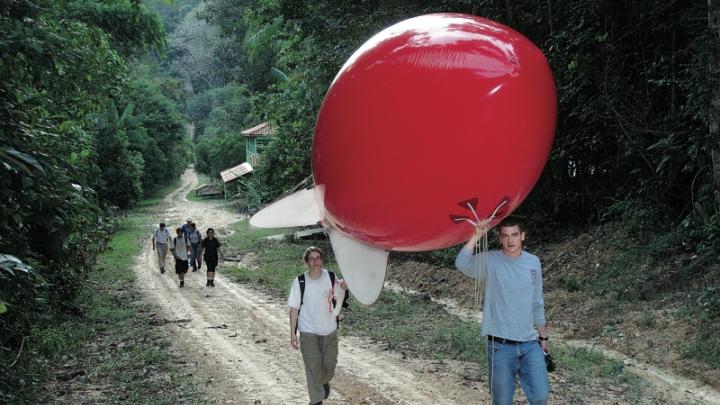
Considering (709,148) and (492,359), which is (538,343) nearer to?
(492,359)

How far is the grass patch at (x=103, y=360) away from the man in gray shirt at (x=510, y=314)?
12.8ft

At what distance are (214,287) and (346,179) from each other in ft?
39.3

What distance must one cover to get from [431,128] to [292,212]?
155cm

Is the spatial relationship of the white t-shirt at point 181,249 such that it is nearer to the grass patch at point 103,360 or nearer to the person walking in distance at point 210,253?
the person walking in distance at point 210,253

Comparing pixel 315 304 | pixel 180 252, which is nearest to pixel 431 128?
pixel 315 304

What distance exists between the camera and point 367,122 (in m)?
3.76

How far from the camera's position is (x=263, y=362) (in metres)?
8.48

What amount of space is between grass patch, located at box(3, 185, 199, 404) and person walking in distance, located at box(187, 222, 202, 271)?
3072 millimetres

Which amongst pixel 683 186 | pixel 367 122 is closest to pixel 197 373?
pixel 367 122

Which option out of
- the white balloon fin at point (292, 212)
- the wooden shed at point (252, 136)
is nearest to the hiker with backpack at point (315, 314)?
the white balloon fin at point (292, 212)

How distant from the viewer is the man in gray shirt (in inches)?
172

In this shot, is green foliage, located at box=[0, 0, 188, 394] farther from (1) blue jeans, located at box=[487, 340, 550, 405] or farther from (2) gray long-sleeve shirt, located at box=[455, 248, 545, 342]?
(1) blue jeans, located at box=[487, 340, 550, 405]

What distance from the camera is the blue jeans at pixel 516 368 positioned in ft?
14.4

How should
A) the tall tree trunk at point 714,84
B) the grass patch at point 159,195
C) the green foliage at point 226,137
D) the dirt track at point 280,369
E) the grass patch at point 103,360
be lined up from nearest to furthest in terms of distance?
the dirt track at point 280,369 < the grass patch at point 103,360 < the tall tree trunk at point 714,84 < the grass patch at point 159,195 < the green foliage at point 226,137
